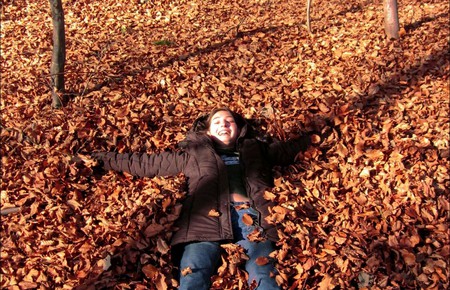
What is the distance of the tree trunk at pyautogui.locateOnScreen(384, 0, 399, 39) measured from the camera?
6441 mm

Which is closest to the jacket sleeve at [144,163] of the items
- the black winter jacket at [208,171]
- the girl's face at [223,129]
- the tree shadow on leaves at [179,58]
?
the black winter jacket at [208,171]

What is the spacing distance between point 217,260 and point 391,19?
5211mm

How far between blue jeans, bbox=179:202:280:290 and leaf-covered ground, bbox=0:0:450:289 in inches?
4.9

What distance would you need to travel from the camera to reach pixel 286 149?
4.36m

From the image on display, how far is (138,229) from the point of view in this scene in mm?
3619

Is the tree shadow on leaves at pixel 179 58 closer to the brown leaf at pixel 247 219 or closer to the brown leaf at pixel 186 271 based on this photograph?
the brown leaf at pixel 247 219

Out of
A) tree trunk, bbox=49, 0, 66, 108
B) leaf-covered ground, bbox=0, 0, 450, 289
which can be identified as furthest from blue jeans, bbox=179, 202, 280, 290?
tree trunk, bbox=49, 0, 66, 108

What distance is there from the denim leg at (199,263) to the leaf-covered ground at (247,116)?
14 centimetres

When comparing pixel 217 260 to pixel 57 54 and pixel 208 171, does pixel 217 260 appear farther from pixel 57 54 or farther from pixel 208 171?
pixel 57 54

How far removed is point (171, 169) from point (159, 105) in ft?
4.33

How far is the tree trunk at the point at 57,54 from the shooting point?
189 inches

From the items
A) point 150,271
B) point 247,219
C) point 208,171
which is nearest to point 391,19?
point 208,171

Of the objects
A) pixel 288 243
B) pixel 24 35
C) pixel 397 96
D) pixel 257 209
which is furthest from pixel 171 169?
pixel 24 35

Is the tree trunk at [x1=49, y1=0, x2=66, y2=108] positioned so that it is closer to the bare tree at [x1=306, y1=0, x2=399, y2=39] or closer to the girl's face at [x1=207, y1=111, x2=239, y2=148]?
the girl's face at [x1=207, y1=111, x2=239, y2=148]
